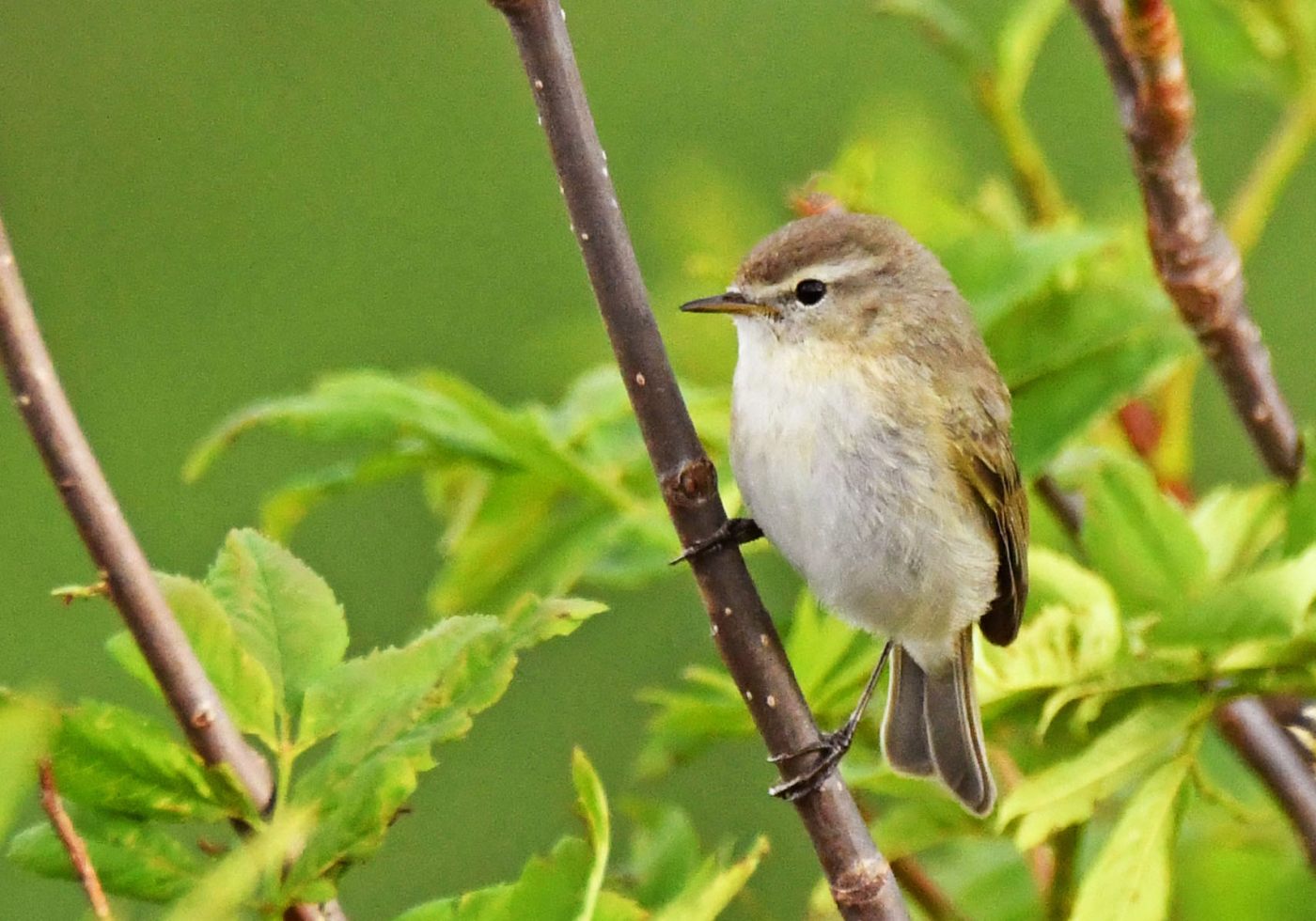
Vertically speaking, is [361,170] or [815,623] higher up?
[361,170]

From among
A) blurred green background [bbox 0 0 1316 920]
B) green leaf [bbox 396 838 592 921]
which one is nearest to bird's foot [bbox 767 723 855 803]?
green leaf [bbox 396 838 592 921]

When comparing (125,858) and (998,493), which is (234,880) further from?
(998,493)

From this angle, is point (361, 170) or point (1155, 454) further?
point (361, 170)

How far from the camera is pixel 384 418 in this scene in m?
1.82

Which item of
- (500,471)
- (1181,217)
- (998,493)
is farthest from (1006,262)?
(998,493)

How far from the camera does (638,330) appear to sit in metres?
1.51

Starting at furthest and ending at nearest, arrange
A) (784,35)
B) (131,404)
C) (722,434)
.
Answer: (784,35) < (131,404) < (722,434)

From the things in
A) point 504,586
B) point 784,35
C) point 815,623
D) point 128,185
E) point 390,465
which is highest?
point 128,185

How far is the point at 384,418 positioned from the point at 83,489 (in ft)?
2.10

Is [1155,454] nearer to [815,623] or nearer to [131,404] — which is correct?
[815,623]

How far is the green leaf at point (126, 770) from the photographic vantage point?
1.26 m

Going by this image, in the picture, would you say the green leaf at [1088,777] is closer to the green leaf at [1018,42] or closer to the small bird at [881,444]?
the small bird at [881,444]

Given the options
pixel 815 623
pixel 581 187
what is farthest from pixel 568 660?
pixel 581 187

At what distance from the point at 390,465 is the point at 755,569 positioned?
848mm
